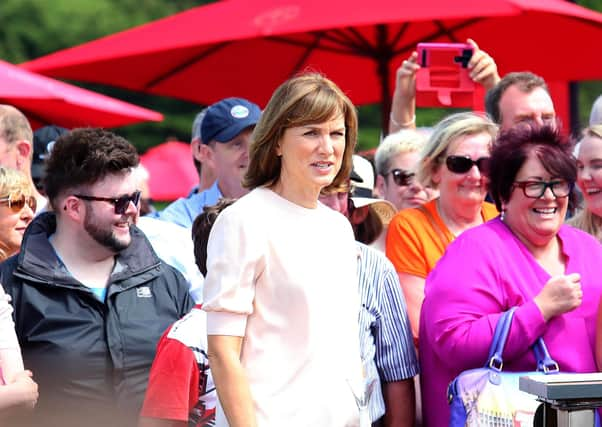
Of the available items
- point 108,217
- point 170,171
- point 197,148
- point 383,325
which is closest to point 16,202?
A: point 108,217

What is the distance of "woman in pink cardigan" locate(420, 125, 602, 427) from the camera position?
387 cm

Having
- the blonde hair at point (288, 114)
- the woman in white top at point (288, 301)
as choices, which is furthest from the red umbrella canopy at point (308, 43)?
the woman in white top at point (288, 301)

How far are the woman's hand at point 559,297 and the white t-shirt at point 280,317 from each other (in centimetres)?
89

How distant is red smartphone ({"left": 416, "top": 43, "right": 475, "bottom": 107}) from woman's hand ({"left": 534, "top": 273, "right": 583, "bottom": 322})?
199 centimetres

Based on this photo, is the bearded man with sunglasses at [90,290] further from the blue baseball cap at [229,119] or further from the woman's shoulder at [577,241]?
the woman's shoulder at [577,241]

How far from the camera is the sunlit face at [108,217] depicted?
456cm

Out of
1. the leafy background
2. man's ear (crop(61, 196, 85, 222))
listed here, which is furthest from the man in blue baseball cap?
the leafy background

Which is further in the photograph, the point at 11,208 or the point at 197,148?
the point at 197,148

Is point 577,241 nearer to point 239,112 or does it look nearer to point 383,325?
point 383,325

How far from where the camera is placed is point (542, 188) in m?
4.11

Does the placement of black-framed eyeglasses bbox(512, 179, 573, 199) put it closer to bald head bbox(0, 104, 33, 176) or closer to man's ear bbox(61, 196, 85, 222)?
man's ear bbox(61, 196, 85, 222)

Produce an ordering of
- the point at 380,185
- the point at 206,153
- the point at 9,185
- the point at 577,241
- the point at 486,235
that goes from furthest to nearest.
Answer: the point at 380,185
the point at 206,153
the point at 9,185
the point at 577,241
the point at 486,235

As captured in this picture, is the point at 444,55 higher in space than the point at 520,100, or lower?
higher

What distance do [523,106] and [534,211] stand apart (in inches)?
52.5
